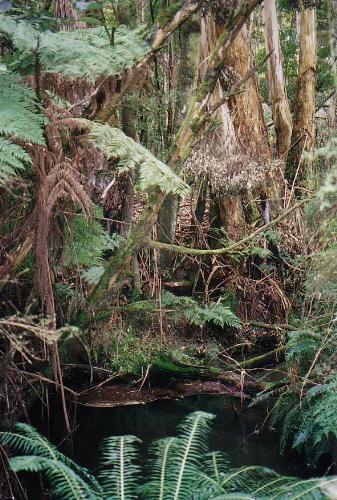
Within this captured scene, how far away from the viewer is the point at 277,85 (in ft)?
24.8

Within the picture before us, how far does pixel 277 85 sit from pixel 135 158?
5.40 metres

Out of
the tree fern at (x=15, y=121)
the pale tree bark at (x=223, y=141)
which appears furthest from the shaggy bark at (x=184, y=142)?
the pale tree bark at (x=223, y=141)

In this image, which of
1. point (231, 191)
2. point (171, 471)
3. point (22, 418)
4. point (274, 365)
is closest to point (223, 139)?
point (231, 191)

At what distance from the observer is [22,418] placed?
381cm

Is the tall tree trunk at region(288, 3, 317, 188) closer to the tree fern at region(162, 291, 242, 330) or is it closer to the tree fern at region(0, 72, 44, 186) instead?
the tree fern at region(162, 291, 242, 330)

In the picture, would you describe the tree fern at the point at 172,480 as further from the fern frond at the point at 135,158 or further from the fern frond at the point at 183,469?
the fern frond at the point at 135,158

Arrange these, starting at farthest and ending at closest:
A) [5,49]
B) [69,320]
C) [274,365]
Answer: [274,365], [69,320], [5,49]

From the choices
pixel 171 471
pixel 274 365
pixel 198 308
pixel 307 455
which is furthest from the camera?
pixel 274 365

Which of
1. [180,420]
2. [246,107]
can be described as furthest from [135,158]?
[246,107]

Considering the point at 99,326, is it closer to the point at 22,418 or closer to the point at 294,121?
the point at 22,418

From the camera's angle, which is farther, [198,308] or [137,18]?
[137,18]

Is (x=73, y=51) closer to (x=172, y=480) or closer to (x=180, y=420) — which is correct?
(x=172, y=480)

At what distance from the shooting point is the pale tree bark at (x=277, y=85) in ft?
24.4

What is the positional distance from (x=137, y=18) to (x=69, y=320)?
336 centimetres
